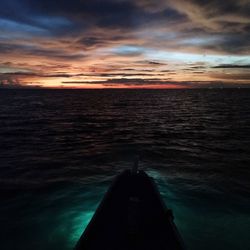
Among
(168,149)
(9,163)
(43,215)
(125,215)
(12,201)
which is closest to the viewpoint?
(125,215)

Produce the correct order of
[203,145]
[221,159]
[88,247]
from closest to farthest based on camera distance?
1. [88,247]
2. [221,159]
3. [203,145]

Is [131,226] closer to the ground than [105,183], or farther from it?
farther from it

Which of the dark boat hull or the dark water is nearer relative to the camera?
the dark boat hull

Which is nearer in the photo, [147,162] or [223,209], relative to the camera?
[223,209]

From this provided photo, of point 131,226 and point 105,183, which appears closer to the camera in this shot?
point 131,226

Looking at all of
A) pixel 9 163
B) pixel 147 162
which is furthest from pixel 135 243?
pixel 9 163

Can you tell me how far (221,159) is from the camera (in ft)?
71.2

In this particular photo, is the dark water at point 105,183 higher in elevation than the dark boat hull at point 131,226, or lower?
lower

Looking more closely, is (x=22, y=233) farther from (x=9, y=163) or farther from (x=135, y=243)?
(x=9, y=163)

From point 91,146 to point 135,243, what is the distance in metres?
20.4

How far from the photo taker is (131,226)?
298 inches

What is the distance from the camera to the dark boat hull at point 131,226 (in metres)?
7.15

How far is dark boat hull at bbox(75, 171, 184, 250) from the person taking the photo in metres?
7.15

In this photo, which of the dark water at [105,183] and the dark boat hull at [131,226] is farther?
the dark water at [105,183]
